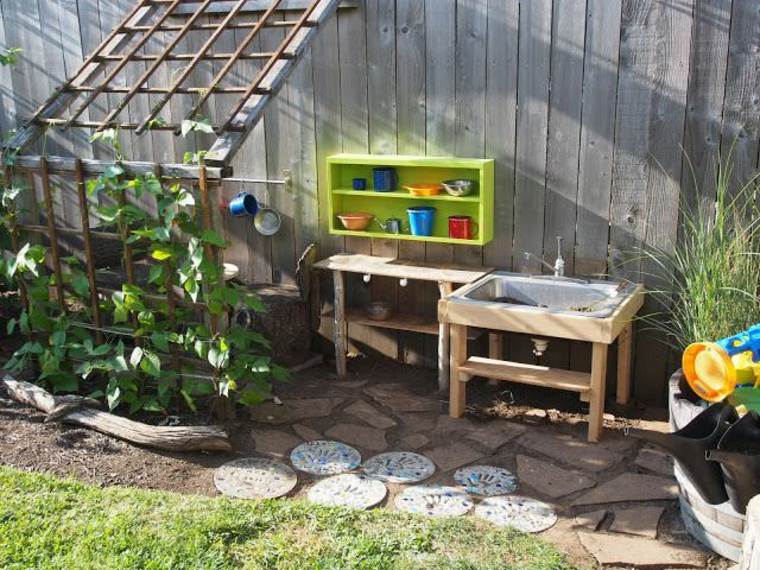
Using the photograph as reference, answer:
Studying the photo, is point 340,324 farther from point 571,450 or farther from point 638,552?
point 638,552

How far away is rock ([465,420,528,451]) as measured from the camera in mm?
4012

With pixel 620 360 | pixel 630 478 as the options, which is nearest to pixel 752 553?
pixel 630 478

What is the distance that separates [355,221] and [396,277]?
403 mm

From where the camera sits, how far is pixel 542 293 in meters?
4.35

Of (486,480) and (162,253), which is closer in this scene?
(486,480)

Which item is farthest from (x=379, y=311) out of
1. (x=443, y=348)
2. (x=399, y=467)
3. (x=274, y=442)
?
(x=399, y=467)

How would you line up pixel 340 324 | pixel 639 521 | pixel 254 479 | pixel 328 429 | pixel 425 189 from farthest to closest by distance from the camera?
pixel 340 324, pixel 425 189, pixel 328 429, pixel 254 479, pixel 639 521

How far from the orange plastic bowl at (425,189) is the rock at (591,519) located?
194cm

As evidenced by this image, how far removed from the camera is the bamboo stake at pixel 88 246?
4.09 meters

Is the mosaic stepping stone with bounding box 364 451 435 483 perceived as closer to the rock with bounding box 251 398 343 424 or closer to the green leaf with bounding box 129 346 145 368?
the rock with bounding box 251 398 343 424

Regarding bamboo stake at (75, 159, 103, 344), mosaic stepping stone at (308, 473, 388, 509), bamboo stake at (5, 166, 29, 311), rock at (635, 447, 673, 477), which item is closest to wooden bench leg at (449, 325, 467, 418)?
mosaic stepping stone at (308, 473, 388, 509)

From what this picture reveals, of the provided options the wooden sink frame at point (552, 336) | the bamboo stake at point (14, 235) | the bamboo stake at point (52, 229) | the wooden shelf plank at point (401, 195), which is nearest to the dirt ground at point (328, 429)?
the wooden sink frame at point (552, 336)

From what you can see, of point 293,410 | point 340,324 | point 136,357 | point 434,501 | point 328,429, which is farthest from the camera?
point 340,324

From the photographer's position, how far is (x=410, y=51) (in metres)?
4.60
